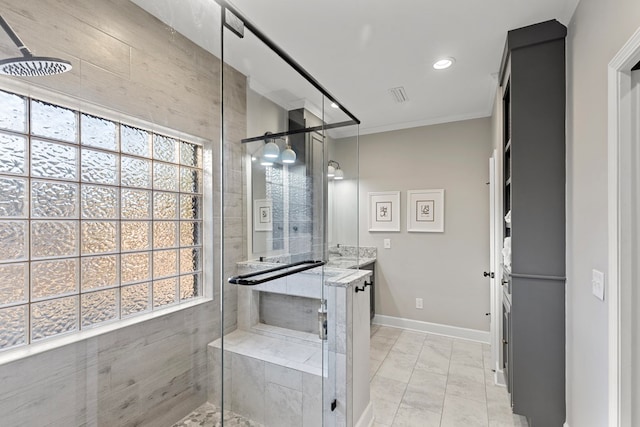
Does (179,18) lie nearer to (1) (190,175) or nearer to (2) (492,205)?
(1) (190,175)

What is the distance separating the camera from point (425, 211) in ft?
12.1

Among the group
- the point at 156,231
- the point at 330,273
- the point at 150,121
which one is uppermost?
the point at 150,121

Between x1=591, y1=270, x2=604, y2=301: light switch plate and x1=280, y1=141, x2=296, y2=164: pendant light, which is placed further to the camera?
x1=280, y1=141, x2=296, y2=164: pendant light

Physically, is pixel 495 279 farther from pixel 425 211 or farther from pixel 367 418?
pixel 367 418

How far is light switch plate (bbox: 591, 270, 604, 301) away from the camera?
129cm

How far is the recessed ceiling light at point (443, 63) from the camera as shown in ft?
7.54

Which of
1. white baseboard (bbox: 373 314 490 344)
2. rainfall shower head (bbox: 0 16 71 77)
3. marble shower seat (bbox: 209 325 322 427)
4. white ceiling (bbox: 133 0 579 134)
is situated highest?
white ceiling (bbox: 133 0 579 134)

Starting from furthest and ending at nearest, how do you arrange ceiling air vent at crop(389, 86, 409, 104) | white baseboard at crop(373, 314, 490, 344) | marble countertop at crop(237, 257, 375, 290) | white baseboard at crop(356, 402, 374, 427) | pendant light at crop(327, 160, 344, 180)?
white baseboard at crop(373, 314, 490, 344) → ceiling air vent at crop(389, 86, 409, 104) → pendant light at crop(327, 160, 344, 180) → white baseboard at crop(356, 402, 374, 427) → marble countertop at crop(237, 257, 375, 290)

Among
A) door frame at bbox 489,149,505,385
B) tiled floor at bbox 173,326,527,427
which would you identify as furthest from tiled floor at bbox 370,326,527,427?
door frame at bbox 489,149,505,385

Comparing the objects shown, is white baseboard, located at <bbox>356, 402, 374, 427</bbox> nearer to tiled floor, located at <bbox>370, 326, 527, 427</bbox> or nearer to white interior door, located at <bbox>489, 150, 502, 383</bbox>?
tiled floor, located at <bbox>370, 326, 527, 427</bbox>

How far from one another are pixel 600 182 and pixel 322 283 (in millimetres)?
1478

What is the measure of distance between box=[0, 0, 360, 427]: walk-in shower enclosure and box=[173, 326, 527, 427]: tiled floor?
0.32m

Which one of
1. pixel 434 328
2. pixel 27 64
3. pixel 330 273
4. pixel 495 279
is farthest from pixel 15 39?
pixel 434 328

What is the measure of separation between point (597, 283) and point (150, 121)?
89.7 inches
